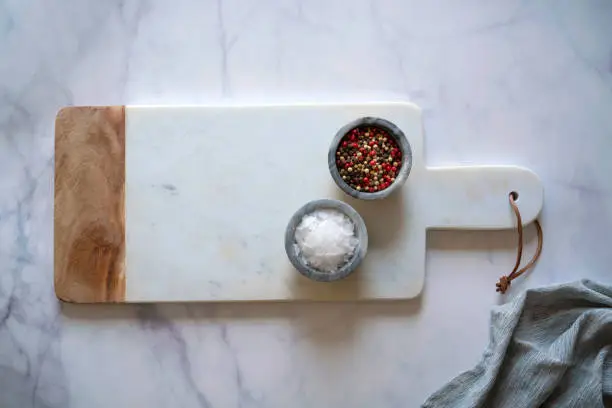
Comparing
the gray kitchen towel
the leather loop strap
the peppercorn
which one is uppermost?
the peppercorn

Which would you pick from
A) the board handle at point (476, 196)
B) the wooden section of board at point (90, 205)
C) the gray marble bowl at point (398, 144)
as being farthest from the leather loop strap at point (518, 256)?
the wooden section of board at point (90, 205)

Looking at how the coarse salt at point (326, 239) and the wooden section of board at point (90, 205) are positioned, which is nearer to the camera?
the coarse salt at point (326, 239)

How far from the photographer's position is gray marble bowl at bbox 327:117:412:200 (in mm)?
821

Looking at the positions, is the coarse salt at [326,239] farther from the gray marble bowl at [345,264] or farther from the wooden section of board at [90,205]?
the wooden section of board at [90,205]

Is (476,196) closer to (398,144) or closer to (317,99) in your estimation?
(398,144)

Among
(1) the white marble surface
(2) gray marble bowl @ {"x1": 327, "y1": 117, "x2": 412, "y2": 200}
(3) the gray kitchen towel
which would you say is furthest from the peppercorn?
(3) the gray kitchen towel

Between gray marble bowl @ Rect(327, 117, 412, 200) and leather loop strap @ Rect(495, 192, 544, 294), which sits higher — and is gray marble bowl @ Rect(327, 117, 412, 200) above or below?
above

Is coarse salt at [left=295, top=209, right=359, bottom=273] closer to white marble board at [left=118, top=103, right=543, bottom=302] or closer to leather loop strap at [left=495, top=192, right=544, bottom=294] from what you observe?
white marble board at [left=118, top=103, right=543, bottom=302]

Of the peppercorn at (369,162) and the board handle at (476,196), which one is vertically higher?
the peppercorn at (369,162)

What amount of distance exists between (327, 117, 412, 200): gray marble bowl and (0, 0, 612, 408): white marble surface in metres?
0.10

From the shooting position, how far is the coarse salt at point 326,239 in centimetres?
80

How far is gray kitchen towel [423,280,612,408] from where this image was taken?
0.83 metres

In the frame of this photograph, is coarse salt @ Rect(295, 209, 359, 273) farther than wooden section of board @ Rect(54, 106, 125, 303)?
No

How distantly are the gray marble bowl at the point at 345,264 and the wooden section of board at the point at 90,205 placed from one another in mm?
289
